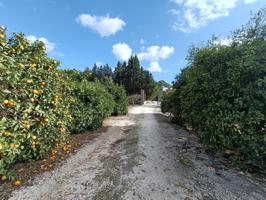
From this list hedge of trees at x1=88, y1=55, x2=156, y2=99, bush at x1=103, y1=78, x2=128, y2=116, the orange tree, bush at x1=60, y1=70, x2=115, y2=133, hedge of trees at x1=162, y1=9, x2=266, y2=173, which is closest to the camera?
the orange tree

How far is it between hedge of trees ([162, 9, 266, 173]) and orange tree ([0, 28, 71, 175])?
3423 mm

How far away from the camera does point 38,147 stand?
170 inches

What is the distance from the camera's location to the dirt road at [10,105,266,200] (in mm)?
3275

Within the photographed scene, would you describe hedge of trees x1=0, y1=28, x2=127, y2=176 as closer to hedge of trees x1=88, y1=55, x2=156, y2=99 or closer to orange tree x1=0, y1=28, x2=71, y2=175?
orange tree x1=0, y1=28, x2=71, y2=175

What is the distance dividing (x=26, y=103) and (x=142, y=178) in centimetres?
247

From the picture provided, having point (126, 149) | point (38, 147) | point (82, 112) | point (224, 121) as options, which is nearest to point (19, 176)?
point (38, 147)

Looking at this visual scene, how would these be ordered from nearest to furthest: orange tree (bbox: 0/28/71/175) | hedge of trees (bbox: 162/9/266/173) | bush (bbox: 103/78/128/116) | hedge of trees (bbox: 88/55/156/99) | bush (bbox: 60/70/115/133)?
orange tree (bbox: 0/28/71/175)
hedge of trees (bbox: 162/9/266/173)
bush (bbox: 60/70/115/133)
bush (bbox: 103/78/128/116)
hedge of trees (bbox: 88/55/156/99)

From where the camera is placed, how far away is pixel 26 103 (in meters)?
3.75

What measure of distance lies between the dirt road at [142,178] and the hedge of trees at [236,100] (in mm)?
527

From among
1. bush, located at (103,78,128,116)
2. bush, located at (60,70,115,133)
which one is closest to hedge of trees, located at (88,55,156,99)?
bush, located at (103,78,128,116)

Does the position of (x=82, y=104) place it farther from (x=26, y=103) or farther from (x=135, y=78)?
(x=135, y=78)

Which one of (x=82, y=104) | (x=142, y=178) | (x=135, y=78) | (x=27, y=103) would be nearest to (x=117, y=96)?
(x=82, y=104)

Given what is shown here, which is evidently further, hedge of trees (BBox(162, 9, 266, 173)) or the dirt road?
hedge of trees (BBox(162, 9, 266, 173))

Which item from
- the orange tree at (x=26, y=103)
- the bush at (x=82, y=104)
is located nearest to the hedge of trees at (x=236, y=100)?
the orange tree at (x=26, y=103)
